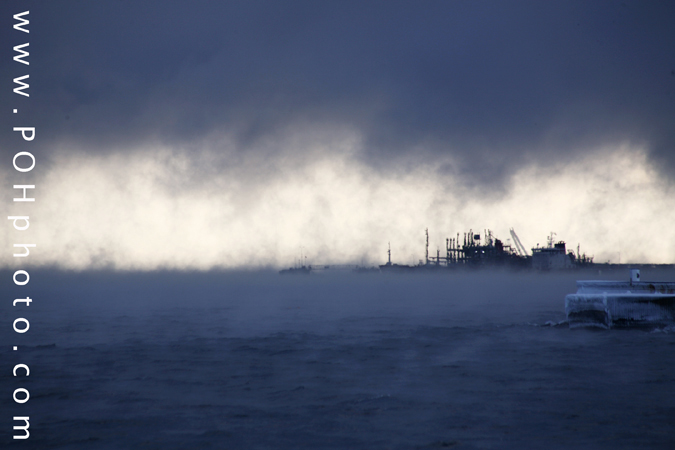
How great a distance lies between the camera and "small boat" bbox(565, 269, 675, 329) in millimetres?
38125

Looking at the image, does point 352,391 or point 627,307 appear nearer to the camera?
point 352,391

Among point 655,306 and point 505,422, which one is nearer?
point 505,422

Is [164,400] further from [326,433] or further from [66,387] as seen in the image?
[326,433]

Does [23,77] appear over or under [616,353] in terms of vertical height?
over

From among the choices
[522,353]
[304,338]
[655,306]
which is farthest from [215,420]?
[655,306]

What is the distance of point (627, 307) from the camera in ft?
126

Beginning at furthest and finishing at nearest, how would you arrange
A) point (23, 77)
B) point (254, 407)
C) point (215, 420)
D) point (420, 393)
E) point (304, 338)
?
point (304, 338) → point (23, 77) → point (420, 393) → point (254, 407) → point (215, 420)

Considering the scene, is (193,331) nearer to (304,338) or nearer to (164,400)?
(304,338)

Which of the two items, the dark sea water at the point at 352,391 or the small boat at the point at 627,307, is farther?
the small boat at the point at 627,307

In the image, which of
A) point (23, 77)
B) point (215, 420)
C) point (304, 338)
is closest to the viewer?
point (215, 420)

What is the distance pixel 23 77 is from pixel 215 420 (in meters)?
15.5

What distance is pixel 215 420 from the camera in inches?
642

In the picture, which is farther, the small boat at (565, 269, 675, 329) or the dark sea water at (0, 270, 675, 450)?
the small boat at (565, 269, 675, 329)

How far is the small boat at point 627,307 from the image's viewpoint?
38125 millimetres
